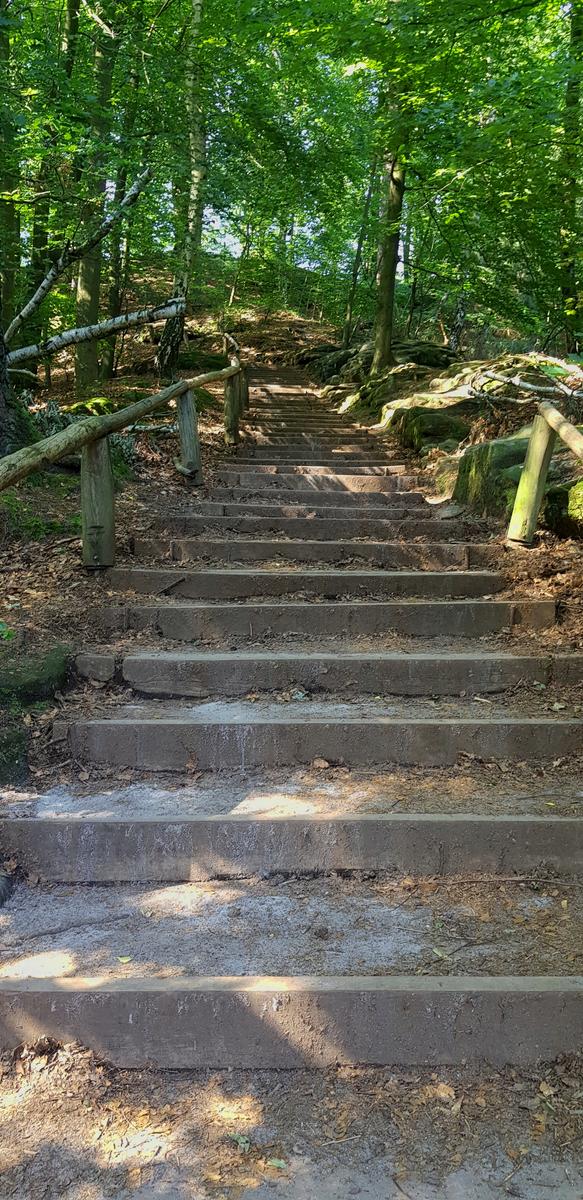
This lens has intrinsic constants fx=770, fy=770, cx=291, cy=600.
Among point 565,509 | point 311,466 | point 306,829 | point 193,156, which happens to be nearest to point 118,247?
point 193,156

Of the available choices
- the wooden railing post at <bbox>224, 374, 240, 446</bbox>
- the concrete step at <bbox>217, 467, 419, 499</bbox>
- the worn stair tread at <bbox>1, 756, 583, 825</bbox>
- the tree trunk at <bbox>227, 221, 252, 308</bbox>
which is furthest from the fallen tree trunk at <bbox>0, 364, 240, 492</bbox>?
the tree trunk at <bbox>227, 221, 252, 308</bbox>

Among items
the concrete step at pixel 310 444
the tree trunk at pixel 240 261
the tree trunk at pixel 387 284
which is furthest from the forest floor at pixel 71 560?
the tree trunk at pixel 240 261

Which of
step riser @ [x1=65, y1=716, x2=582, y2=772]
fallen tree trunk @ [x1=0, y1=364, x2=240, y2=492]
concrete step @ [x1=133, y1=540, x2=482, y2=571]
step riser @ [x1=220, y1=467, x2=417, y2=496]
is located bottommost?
step riser @ [x1=65, y1=716, x2=582, y2=772]

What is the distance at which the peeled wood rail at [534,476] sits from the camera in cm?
471

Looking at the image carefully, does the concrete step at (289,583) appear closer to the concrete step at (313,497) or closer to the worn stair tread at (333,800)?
the worn stair tread at (333,800)

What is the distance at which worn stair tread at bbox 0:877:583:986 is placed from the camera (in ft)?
7.26

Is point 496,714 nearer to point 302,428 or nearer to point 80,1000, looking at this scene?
point 80,1000

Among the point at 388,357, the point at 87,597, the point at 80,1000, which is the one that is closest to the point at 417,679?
the point at 87,597

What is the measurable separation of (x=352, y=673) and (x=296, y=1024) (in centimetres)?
189

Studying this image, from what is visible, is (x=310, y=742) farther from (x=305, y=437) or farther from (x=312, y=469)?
(x=305, y=437)

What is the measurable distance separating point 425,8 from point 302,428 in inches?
221

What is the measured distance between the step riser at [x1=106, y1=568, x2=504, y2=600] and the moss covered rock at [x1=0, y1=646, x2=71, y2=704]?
3.25ft

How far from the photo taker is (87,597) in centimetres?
423

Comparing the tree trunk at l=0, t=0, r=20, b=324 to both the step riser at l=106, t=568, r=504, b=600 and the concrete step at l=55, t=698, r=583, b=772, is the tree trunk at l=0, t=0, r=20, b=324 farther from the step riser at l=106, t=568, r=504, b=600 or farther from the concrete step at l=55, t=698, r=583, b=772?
the concrete step at l=55, t=698, r=583, b=772
